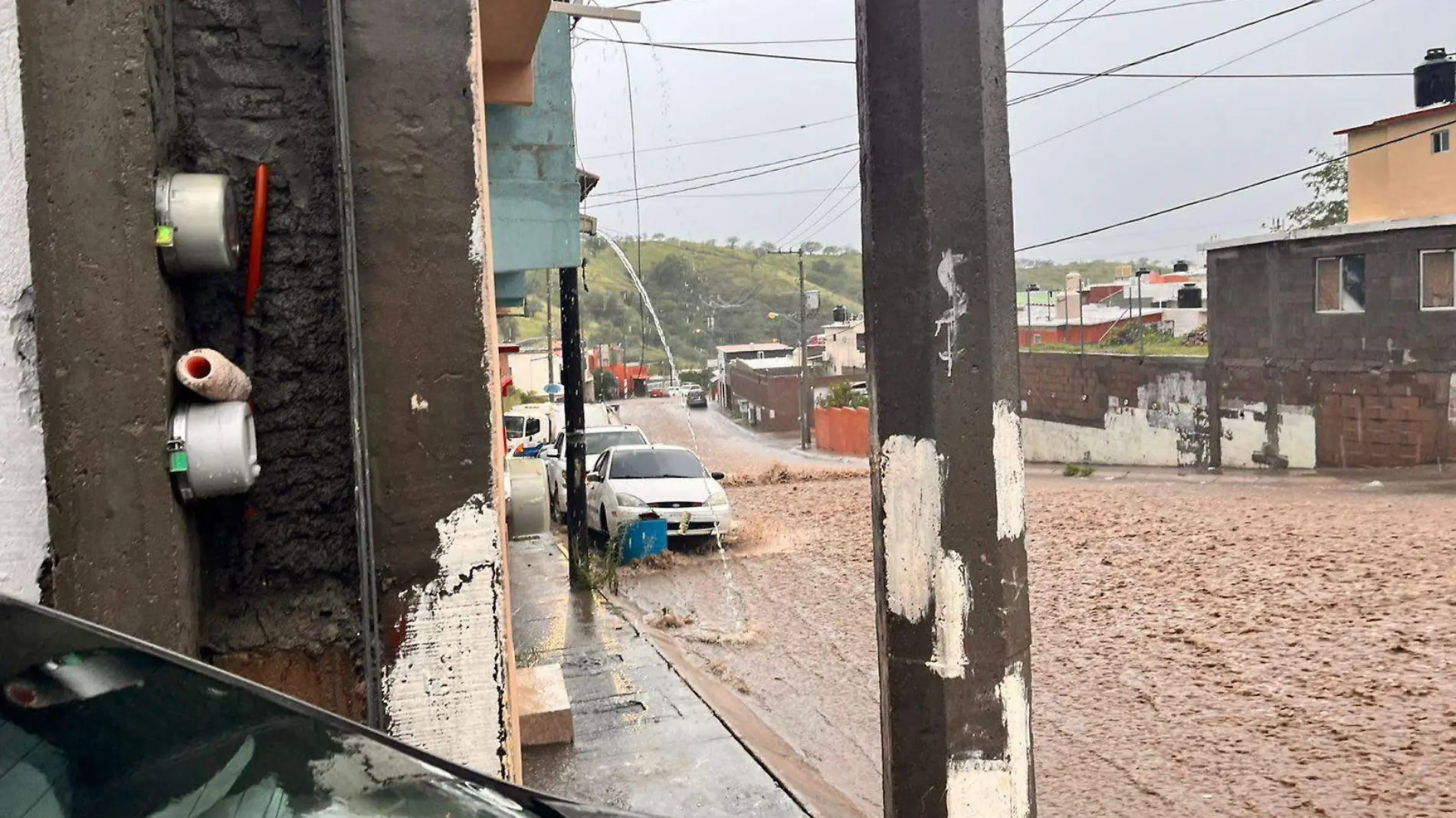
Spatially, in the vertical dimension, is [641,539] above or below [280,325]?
below

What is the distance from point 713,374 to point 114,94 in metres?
75.6

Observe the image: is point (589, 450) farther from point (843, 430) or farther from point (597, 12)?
point (843, 430)

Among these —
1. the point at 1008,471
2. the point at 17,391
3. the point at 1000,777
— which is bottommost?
the point at 1000,777

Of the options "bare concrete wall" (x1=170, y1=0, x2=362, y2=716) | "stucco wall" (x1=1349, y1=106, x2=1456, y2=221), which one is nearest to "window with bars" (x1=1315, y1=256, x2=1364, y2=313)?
"stucco wall" (x1=1349, y1=106, x2=1456, y2=221)

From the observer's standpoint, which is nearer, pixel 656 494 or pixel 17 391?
pixel 17 391

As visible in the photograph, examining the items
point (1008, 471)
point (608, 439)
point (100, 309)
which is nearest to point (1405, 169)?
point (608, 439)

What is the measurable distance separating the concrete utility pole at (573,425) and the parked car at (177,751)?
1038 cm

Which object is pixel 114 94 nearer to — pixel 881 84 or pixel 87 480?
pixel 87 480

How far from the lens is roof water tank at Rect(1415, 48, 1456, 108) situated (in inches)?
957

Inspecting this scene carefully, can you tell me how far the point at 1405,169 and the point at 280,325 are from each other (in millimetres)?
27662

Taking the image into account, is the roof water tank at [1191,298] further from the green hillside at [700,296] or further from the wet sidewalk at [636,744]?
the green hillside at [700,296]

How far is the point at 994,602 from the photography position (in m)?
3.20

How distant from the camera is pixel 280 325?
415 centimetres

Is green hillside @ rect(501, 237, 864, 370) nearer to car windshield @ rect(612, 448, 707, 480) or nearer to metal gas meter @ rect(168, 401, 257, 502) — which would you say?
car windshield @ rect(612, 448, 707, 480)
